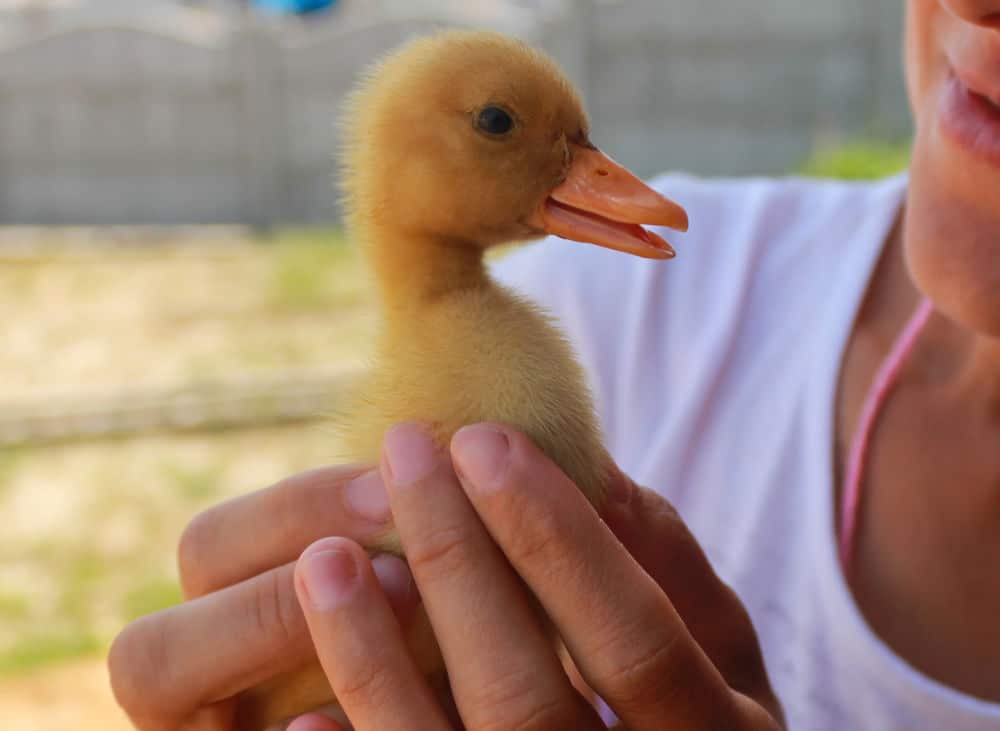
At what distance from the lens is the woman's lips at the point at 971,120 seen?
0.87m

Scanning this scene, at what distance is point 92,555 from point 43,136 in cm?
433

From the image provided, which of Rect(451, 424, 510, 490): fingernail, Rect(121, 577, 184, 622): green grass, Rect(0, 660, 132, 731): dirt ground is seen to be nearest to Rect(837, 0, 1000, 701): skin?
Rect(451, 424, 510, 490): fingernail

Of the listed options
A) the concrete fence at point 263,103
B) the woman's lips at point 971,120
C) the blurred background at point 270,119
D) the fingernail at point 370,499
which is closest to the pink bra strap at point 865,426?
the woman's lips at point 971,120

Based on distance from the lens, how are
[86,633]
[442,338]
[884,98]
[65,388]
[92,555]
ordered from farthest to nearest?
[884,98]
[65,388]
[92,555]
[86,633]
[442,338]

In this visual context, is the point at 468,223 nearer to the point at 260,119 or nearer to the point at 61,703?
the point at 61,703

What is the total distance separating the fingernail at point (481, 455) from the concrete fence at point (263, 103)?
18.9 feet

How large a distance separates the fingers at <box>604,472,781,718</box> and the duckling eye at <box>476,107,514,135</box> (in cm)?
26

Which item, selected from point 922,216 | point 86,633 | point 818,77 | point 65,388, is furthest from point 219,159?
point 922,216

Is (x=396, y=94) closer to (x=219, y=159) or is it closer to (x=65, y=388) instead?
(x=65, y=388)

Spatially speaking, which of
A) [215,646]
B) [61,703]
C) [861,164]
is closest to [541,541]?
[215,646]

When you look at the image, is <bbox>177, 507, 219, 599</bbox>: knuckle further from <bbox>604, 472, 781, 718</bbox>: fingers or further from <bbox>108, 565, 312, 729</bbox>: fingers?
<bbox>604, 472, 781, 718</bbox>: fingers

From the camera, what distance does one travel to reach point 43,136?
634cm

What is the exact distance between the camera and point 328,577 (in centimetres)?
65

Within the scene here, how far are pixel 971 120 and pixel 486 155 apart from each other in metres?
0.42
